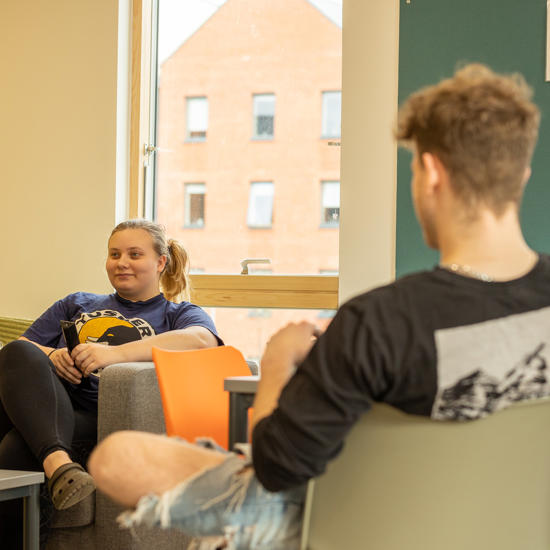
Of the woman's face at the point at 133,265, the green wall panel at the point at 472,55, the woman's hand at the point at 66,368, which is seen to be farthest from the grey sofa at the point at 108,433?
the green wall panel at the point at 472,55

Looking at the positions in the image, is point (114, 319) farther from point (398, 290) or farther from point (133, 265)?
point (398, 290)

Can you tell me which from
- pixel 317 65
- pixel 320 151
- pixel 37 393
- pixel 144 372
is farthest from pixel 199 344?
pixel 317 65

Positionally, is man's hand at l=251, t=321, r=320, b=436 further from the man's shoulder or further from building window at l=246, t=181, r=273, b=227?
building window at l=246, t=181, r=273, b=227

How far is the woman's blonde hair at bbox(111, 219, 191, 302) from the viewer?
3.06m

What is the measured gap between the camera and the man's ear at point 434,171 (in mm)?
1096

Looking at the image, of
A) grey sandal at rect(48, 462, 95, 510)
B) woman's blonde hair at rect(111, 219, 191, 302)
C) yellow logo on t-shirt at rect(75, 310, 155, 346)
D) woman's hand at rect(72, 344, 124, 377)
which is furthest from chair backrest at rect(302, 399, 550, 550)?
woman's blonde hair at rect(111, 219, 191, 302)

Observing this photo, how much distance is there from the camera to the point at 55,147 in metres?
3.91

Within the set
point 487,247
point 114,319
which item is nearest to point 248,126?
point 114,319

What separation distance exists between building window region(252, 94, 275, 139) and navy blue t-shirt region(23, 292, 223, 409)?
3.60 ft

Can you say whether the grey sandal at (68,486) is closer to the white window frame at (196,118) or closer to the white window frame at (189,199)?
the white window frame at (189,199)

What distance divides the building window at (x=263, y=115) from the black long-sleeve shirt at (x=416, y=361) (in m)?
2.74

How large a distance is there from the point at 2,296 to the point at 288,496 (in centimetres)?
320

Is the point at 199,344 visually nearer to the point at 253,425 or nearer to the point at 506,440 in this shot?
the point at 253,425

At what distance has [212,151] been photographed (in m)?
3.82
